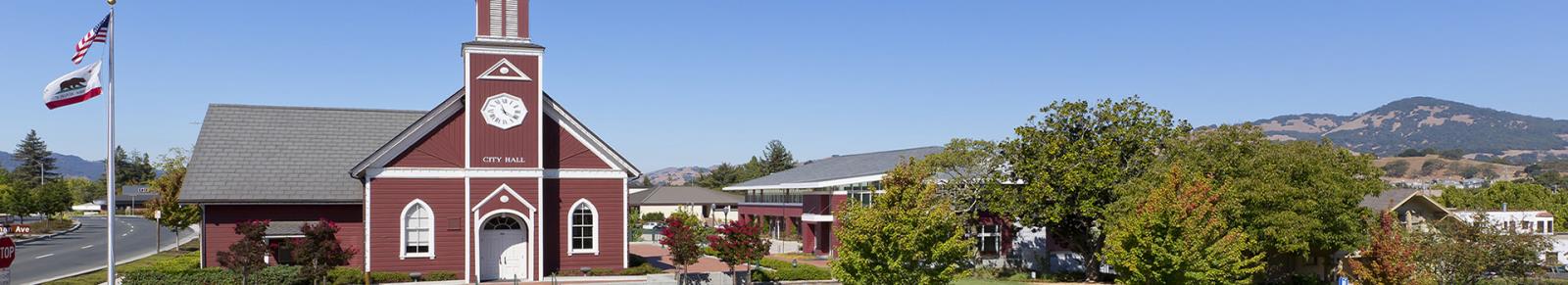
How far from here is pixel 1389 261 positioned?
26984 millimetres

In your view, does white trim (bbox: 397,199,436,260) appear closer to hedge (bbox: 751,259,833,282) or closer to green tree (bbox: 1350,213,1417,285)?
hedge (bbox: 751,259,833,282)

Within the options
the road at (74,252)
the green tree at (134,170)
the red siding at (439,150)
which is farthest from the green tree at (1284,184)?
the green tree at (134,170)

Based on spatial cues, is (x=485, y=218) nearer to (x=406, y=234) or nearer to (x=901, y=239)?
(x=406, y=234)

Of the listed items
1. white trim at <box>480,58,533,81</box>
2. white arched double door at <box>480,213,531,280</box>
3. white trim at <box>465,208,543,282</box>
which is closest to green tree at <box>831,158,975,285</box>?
white trim at <box>465,208,543,282</box>

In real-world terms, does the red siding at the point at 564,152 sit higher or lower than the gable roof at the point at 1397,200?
higher

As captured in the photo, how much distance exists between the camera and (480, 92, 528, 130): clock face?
3397 centimetres

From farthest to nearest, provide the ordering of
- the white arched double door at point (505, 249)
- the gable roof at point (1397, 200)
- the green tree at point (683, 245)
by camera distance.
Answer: the gable roof at point (1397, 200) → the white arched double door at point (505, 249) → the green tree at point (683, 245)

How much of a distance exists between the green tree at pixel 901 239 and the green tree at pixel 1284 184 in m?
9.82

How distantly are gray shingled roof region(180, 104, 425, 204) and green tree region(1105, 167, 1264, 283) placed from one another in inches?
Result: 893

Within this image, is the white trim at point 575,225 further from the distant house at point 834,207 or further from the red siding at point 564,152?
the distant house at point 834,207

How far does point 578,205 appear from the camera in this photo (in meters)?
35.6

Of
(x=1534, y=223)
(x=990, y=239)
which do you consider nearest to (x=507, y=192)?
(x=990, y=239)

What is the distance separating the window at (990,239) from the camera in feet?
146

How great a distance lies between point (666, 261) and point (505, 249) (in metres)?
11.0
